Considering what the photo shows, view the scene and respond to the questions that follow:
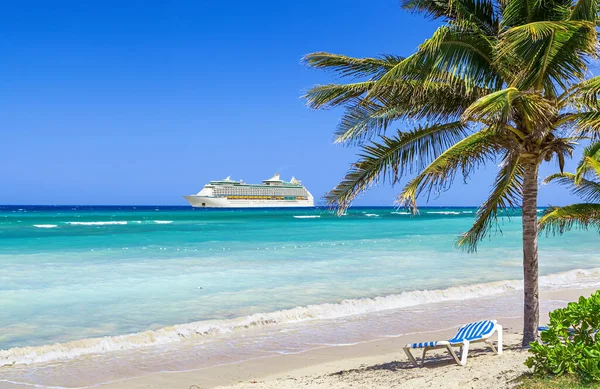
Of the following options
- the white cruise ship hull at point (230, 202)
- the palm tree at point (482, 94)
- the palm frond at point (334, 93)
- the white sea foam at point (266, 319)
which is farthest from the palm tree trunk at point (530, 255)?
the white cruise ship hull at point (230, 202)

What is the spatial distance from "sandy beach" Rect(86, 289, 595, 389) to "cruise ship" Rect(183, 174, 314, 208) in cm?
9794

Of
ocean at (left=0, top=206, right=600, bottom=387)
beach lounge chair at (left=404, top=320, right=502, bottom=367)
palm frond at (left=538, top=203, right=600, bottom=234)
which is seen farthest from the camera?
ocean at (left=0, top=206, right=600, bottom=387)

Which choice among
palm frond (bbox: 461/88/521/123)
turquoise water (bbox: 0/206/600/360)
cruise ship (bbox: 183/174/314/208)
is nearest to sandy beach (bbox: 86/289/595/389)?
palm frond (bbox: 461/88/521/123)

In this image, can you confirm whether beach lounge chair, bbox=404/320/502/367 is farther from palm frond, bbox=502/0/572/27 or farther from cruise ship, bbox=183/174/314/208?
cruise ship, bbox=183/174/314/208

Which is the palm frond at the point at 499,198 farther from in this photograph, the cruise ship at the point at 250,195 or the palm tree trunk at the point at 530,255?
the cruise ship at the point at 250,195

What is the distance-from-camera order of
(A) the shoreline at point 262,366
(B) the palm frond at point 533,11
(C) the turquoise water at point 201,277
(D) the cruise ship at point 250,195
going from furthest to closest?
(D) the cruise ship at point 250,195 < (C) the turquoise water at point 201,277 < (A) the shoreline at point 262,366 < (B) the palm frond at point 533,11

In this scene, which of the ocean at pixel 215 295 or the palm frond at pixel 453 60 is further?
the ocean at pixel 215 295

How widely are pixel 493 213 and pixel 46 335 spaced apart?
6986mm

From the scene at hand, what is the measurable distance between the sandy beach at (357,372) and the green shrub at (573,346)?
1.61 ft

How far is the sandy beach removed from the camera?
557 cm

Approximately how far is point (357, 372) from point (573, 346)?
282cm

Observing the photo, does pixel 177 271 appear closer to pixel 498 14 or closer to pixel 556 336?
pixel 498 14

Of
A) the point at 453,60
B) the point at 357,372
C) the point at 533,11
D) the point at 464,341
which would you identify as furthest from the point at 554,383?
the point at 533,11

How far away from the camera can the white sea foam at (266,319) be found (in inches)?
316
